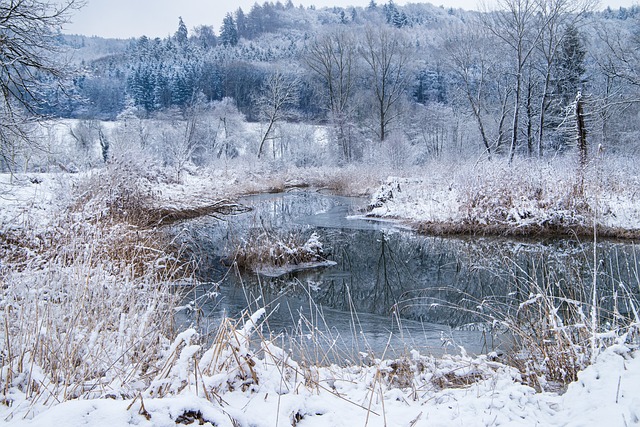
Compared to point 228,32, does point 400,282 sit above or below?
below

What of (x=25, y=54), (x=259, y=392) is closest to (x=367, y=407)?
(x=259, y=392)

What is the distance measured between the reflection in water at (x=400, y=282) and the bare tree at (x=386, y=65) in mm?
20733

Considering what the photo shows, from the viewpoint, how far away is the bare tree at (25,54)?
6934 mm

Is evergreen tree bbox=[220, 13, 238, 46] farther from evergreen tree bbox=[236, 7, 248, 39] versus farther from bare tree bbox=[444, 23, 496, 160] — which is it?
bare tree bbox=[444, 23, 496, 160]

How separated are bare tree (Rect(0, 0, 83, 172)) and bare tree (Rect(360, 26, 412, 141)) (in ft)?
83.3

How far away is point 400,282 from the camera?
722cm

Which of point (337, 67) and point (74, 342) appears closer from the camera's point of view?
point (74, 342)

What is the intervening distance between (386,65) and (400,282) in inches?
1078

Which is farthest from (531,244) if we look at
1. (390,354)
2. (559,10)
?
(559,10)

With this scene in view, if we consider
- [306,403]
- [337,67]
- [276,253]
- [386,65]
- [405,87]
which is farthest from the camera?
[405,87]

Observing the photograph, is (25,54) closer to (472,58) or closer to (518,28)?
(518,28)

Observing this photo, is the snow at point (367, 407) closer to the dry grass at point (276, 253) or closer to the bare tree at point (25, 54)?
the dry grass at point (276, 253)

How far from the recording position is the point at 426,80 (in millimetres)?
48000

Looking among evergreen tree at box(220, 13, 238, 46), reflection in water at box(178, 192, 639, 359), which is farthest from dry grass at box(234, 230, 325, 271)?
evergreen tree at box(220, 13, 238, 46)
